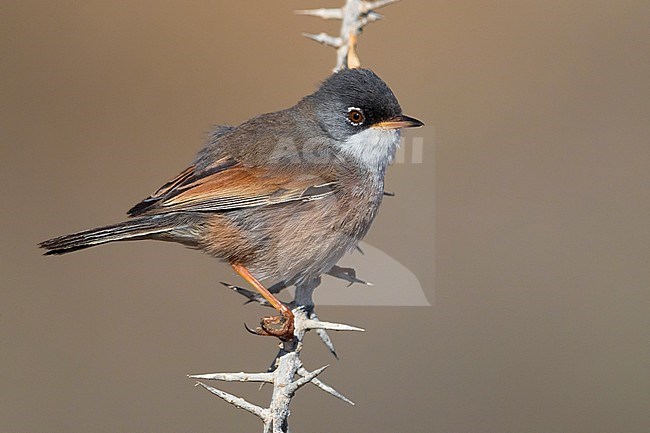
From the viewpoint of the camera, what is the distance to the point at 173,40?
707cm

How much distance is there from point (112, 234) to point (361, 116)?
1.30 metres

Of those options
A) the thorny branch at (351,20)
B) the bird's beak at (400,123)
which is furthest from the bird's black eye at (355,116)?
the thorny branch at (351,20)

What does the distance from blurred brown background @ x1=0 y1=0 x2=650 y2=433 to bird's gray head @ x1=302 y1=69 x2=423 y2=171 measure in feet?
5.53

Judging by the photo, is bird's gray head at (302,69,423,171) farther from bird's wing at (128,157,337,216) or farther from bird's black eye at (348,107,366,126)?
bird's wing at (128,157,337,216)

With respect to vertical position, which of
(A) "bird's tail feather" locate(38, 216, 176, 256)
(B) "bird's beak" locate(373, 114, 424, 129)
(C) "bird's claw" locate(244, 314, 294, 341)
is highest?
(B) "bird's beak" locate(373, 114, 424, 129)

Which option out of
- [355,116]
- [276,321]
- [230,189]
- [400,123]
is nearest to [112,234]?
[230,189]

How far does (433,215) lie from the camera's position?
4.98 m

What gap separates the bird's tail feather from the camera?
3.20m

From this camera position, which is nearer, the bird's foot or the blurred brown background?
the bird's foot

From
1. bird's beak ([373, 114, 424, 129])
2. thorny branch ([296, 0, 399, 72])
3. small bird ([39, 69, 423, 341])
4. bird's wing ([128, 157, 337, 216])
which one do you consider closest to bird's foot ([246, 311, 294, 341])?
small bird ([39, 69, 423, 341])

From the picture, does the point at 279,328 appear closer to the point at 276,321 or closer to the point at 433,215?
the point at 276,321

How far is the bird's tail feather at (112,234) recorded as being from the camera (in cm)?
320

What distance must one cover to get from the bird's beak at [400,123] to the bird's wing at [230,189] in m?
0.37

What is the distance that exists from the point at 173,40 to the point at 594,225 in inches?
161
